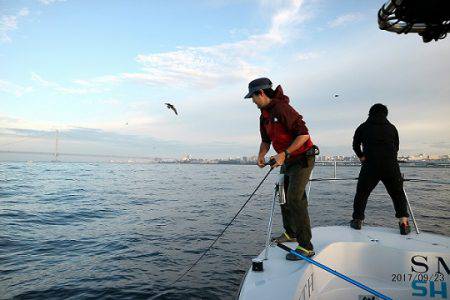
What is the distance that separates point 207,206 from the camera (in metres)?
15.4

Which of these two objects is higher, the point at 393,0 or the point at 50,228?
the point at 393,0

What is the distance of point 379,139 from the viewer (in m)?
5.02

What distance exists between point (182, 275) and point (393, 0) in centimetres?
541

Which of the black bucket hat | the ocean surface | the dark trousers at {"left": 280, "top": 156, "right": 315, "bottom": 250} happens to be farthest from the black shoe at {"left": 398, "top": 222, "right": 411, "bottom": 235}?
the black bucket hat

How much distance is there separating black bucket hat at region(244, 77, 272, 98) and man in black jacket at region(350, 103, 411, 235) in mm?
2318

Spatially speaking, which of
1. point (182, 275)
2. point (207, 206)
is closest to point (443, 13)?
point (182, 275)

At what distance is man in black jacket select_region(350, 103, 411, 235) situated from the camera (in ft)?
16.2

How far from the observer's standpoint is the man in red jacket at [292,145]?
374 centimetres

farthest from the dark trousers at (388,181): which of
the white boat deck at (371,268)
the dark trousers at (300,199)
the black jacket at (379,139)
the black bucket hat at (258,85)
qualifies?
the black bucket hat at (258,85)

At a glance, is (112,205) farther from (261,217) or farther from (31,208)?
(261,217)

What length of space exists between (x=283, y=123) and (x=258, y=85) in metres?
0.59

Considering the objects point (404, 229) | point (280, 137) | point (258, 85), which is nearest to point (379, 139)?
point (404, 229)

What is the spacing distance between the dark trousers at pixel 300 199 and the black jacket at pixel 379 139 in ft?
5.41

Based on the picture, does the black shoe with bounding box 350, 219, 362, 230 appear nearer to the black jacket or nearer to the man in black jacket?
the man in black jacket
